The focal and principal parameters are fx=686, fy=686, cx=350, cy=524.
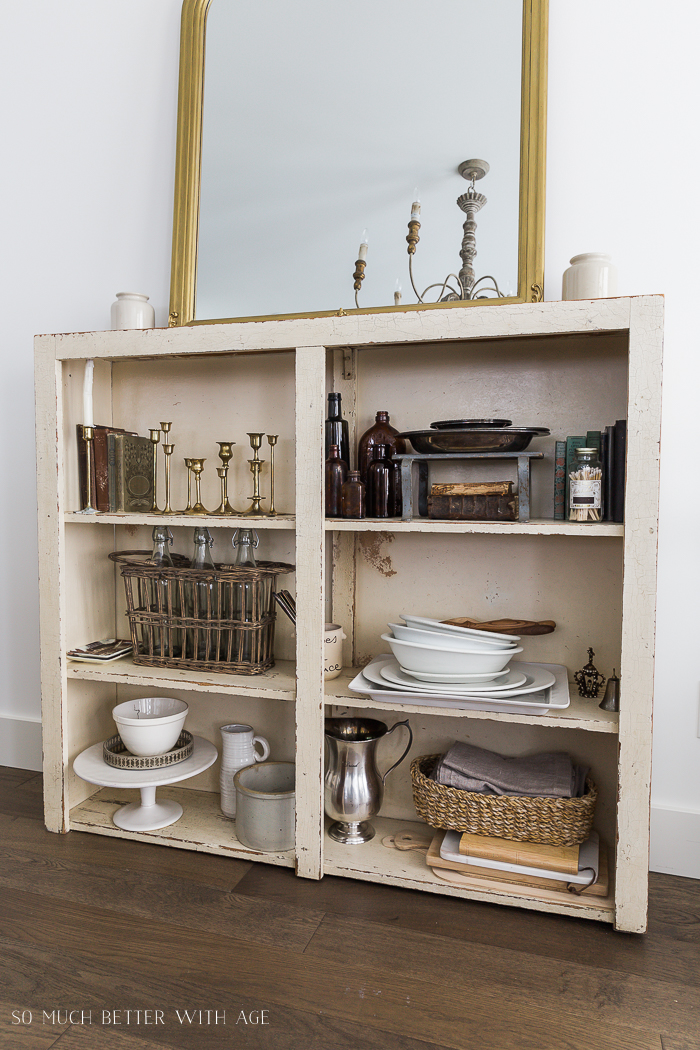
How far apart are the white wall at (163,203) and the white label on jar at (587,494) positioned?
0.31 meters

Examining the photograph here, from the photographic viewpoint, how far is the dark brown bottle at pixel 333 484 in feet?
5.49

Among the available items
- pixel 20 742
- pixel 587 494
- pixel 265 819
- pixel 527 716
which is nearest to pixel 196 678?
pixel 265 819

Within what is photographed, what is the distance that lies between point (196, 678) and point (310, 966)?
72 centimetres

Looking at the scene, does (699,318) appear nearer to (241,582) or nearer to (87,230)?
(241,582)

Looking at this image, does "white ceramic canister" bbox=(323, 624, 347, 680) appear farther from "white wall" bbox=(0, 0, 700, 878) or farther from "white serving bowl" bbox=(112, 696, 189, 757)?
"white wall" bbox=(0, 0, 700, 878)

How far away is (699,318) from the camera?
1.62 meters

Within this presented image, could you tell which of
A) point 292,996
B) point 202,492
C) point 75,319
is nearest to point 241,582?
point 202,492

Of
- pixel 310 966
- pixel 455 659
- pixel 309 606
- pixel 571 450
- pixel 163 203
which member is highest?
pixel 163 203

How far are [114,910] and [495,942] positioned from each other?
2.69 feet

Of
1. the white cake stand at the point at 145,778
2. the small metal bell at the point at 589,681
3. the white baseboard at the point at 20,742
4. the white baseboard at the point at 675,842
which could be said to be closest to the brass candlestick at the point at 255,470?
the white cake stand at the point at 145,778

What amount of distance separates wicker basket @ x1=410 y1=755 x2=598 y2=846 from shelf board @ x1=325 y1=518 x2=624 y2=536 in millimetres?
602

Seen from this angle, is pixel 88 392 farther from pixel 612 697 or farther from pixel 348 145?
pixel 612 697

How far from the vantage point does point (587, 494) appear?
1.46m

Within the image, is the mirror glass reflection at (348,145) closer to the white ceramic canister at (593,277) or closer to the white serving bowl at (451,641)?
the white ceramic canister at (593,277)
